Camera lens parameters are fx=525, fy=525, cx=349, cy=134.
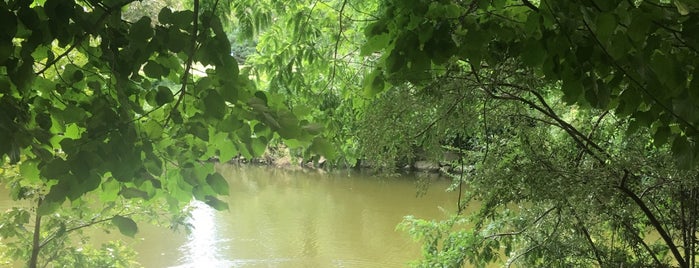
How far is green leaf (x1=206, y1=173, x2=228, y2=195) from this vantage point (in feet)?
3.05

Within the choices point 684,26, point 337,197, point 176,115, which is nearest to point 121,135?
point 176,115

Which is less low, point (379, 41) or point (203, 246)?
point (379, 41)

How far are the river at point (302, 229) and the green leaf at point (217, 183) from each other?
14.8 ft

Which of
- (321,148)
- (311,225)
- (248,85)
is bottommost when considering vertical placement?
(321,148)

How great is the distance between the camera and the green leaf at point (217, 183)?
93cm

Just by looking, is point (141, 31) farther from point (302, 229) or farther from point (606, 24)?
point (302, 229)

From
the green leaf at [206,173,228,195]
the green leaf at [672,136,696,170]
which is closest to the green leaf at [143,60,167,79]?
the green leaf at [206,173,228,195]

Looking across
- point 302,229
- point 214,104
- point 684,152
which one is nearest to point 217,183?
point 214,104

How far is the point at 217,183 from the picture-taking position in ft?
3.06

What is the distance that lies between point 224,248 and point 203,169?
7.45 meters

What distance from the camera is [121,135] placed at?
798 mm

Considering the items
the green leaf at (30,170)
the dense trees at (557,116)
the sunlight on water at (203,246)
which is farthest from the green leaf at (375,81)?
the sunlight on water at (203,246)

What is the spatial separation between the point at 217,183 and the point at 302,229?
8.44 m

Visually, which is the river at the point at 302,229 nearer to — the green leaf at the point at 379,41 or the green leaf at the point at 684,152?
the green leaf at the point at 379,41
